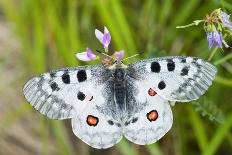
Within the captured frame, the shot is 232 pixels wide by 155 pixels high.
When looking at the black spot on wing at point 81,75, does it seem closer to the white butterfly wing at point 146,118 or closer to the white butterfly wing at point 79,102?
the white butterfly wing at point 79,102

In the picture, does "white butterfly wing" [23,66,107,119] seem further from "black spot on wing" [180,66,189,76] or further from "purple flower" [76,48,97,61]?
"black spot on wing" [180,66,189,76]

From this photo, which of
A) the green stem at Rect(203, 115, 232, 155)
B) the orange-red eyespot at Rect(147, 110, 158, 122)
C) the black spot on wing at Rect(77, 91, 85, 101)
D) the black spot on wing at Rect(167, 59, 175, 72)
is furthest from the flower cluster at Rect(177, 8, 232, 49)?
the green stem at Rect(203, 115, 232, 155)

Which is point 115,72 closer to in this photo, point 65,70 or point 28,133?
point 65,70

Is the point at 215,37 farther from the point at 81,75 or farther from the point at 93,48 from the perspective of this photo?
the point at 93,48

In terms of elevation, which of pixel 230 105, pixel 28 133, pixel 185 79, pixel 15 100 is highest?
pixel 15 100

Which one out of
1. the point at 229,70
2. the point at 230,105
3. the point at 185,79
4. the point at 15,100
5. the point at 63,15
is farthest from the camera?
the point at 15,100

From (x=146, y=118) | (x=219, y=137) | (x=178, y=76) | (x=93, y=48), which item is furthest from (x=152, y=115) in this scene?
(x=93, y=48)

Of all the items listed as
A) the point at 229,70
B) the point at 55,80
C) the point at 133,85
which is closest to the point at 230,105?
the point at 229,70
